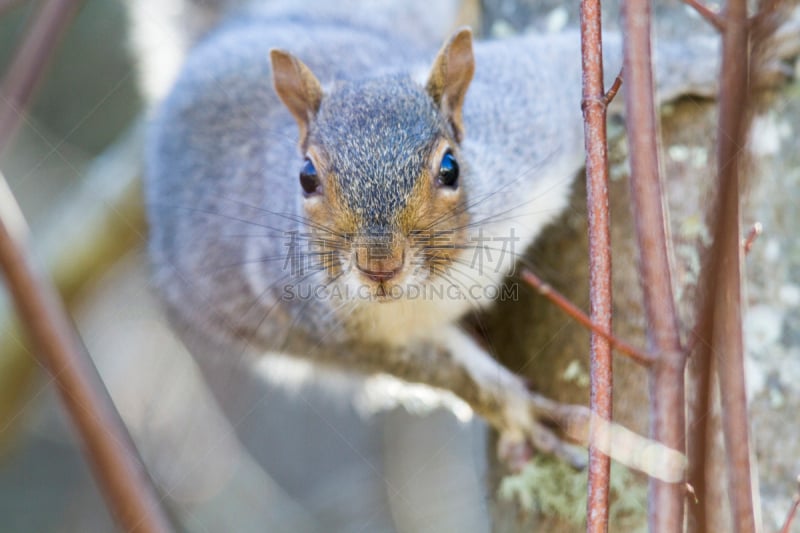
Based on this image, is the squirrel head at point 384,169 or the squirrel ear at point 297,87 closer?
the squirrel head at point 384,169

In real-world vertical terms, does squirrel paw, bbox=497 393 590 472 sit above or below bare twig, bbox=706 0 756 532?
below

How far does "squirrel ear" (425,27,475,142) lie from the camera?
5.80 feet

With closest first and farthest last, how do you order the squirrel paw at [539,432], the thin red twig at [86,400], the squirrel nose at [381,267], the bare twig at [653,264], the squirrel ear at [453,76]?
the thin red twig at [86,400], the bare twig at [653,264], the squirrel nose at [381,267], the squirrel ear at [453,76], the squirrel paw at [539,432]

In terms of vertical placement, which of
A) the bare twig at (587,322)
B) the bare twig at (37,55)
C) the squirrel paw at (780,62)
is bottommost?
the bare twig at (587,322)

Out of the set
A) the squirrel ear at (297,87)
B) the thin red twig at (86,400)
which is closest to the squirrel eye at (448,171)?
the squirrel ear at (297,87)

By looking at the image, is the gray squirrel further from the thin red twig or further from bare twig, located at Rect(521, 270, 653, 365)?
the thin red twig

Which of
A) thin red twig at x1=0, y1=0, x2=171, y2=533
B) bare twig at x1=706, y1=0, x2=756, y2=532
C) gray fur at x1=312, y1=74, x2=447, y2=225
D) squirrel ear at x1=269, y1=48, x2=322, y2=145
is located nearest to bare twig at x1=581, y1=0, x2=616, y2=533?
bare twig at x1=706, y1=0, x2=756, y2=532

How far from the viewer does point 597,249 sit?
0.88 m

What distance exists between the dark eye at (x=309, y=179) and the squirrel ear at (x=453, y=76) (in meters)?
0.28

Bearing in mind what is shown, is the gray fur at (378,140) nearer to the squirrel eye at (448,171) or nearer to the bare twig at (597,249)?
the squirrel eye at (448,171)

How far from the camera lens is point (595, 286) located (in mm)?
877

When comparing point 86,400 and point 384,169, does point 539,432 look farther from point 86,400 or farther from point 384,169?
point 86,400

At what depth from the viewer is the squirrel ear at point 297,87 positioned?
181 centimetres

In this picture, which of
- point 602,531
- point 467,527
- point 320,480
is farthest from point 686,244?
point 320,480
